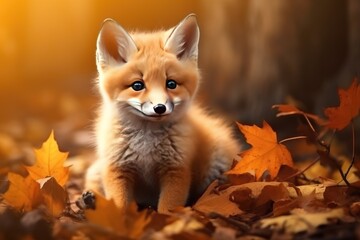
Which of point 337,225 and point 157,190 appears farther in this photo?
point 157,190

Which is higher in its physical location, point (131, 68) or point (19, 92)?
point (131, 68)

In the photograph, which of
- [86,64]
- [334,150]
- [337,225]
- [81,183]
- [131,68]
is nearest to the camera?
[337,225]

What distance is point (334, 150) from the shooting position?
8.44 feet

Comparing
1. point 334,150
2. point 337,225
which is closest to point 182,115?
point 337,225

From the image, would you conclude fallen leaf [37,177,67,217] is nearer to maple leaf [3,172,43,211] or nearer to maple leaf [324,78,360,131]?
maple leaf [3,172,43,211]

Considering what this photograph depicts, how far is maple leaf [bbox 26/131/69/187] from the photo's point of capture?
156 centimetres

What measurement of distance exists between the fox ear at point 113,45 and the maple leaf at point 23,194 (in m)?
0.39

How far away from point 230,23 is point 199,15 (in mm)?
202

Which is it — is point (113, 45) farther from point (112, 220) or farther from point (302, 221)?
point (302, 221)

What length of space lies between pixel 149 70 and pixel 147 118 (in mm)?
126

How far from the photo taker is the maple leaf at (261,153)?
1523mm

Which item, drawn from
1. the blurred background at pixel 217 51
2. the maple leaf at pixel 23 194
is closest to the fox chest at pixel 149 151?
the maple leaf at pixel 23 194

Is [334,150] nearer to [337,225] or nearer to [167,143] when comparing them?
[167,143]

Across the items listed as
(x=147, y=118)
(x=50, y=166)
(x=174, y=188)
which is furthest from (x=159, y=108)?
(x=50, y=166)
